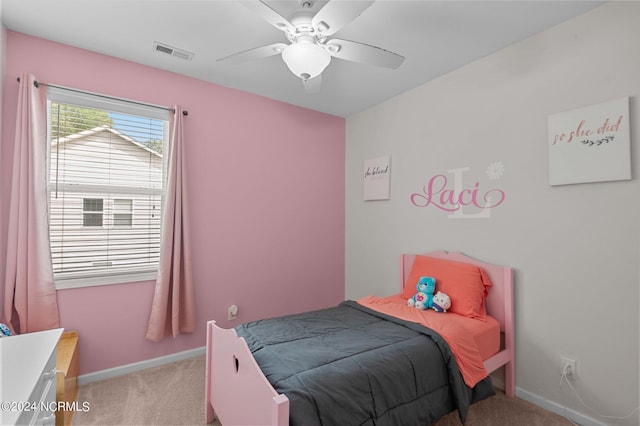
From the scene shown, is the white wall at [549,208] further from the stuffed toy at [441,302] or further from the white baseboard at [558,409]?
the stuffed toy at [441,302]

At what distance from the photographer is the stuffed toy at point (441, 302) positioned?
2.28 m

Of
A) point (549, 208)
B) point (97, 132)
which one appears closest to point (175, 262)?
point (97, 132)

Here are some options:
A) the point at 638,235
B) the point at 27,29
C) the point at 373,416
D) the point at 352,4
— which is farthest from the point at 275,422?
the point at 27,29

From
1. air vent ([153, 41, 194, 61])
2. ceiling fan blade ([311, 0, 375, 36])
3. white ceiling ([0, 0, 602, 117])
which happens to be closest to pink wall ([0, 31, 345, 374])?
white ceiling ([0, 0, 602, 117])

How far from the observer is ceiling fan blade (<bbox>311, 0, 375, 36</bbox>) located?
129cm

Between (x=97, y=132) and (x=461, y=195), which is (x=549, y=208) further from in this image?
(x=97, y=132)

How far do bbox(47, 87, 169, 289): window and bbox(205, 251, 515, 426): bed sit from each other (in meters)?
1.17

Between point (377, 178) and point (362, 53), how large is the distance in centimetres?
168

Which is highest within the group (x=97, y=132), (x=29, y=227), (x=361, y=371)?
(x=97, y=132)

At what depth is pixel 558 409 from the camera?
1975mm

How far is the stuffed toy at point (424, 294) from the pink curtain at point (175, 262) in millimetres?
1846

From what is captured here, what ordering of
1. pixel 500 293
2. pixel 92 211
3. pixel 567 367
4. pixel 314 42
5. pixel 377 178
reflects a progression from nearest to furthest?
pixel 314 42, pixel 567 367, pixel 500 293, pixel 92 211, pixel 377 178

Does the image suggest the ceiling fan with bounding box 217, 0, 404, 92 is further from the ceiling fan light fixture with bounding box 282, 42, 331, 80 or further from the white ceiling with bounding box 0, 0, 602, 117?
the white ceiling with bounding box 0, 0, 602, 117

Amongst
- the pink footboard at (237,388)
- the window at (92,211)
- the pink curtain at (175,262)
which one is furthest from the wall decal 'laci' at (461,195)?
the window at (92,211)
